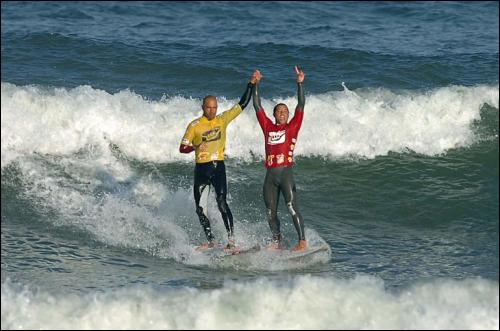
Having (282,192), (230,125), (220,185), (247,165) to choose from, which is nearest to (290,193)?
(282,192)

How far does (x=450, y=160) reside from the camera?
53.6 ft

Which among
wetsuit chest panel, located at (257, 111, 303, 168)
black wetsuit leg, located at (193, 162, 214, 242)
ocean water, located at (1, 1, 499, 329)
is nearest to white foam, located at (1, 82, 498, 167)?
ocean water, located at (1, 1, 499, 329)

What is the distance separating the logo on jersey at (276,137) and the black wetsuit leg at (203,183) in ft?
2.68

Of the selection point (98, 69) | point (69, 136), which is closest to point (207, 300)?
point (69, 136)

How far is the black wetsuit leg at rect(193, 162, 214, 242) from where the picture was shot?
455 inches

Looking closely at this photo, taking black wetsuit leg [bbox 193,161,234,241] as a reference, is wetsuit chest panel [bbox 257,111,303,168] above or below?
above

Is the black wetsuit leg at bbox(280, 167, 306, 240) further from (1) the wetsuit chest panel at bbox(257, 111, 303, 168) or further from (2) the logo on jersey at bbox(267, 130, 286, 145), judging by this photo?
(2) the logo on jersey at bbox(267, 130, 286, 145)

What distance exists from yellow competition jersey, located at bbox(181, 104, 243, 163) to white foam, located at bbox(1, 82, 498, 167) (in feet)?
14.9

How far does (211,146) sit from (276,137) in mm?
820

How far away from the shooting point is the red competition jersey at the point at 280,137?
1137cm

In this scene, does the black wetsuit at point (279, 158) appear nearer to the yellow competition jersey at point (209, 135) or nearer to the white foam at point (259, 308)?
the yellow competition jersey at point (209, 135)

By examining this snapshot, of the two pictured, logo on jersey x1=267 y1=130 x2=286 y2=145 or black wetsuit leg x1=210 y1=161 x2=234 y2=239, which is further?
black wetsuit leg x1=210 y1=161 x2=234 y2=239

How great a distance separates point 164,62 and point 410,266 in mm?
10227

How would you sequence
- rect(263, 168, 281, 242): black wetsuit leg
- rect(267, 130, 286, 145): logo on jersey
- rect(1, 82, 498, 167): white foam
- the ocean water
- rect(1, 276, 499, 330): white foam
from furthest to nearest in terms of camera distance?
rect(1, 82, 498, 167): white foam, rect(263, 168, 281, 242): black wetsuit leg, rect(267, 130, 286, 145): logo on jersey, the ocean water, rect(1, 276, 499, 330): white foam
